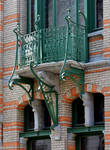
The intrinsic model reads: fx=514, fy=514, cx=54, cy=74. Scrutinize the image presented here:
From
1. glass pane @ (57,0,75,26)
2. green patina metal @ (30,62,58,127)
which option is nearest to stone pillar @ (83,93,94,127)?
green patina metal @ (30,62,58,127)

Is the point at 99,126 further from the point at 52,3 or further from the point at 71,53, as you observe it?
the point at 52,3

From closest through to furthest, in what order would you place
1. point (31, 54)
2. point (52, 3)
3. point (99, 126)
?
1. point (99, 126)
2. point (31, 54)
3. point (52, 3)

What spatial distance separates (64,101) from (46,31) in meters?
2.02

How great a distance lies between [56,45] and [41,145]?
10.2 ft

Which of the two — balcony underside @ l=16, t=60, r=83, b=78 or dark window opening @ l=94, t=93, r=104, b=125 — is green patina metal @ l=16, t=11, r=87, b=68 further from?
dark window opening @ l=94, t=93, r=104, b=125

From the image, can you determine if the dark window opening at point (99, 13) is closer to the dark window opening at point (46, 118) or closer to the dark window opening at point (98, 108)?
the dark window opening at point (98, 108)

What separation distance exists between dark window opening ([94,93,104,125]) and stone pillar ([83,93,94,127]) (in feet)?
0.52

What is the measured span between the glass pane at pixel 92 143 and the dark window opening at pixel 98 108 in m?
0.43

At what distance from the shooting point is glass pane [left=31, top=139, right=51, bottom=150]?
1484 cm

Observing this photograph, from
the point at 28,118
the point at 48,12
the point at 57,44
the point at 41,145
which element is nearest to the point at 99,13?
the point at 57,44

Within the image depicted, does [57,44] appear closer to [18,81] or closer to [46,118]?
[18,81]

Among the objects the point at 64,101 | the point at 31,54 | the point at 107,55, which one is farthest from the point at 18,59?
the point at 107,55

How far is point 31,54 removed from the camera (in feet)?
47.3

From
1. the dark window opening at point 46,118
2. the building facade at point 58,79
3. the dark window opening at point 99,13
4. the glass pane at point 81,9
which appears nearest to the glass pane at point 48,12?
the building facade at point 58,79
